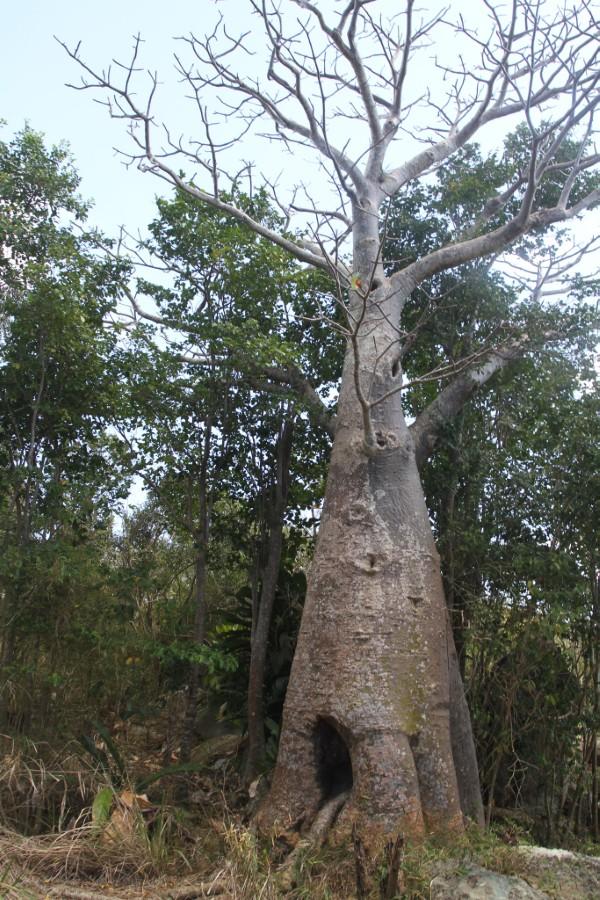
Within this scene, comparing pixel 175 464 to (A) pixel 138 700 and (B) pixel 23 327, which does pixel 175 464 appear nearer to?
(B) pixel 23 327

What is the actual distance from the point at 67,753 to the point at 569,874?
2.99 metres

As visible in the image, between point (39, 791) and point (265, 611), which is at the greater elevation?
point (265, 611)

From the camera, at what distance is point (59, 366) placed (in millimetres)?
5598

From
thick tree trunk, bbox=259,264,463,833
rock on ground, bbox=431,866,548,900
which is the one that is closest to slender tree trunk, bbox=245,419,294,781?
thick tree trunk, bbox=259,264,463,833

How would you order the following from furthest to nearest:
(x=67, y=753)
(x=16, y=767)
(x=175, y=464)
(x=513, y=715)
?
(x=175, y=464) → (x=513, y=715) → (x=67, y=753) → (x=16, y=767)

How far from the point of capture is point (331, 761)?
455cm

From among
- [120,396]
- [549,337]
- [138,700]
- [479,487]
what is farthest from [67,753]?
[549,337]

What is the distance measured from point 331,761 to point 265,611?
1351mm

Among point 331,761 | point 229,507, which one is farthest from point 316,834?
point 229,507

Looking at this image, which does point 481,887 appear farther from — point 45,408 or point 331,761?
point 45,408

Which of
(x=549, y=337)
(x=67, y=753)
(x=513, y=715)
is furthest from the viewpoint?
(x=549, y=337)

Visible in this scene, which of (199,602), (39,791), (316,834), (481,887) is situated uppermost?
(199,602)

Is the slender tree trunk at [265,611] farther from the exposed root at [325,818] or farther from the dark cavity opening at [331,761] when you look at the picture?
the exposed root at [325,818]

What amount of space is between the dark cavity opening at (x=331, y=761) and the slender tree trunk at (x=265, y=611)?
1015 mm
